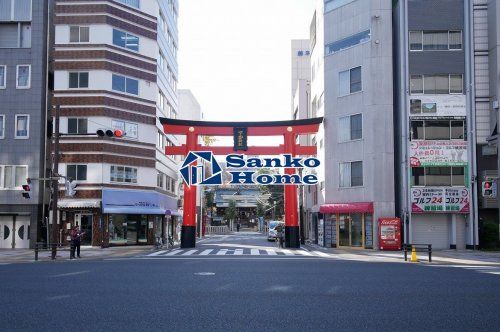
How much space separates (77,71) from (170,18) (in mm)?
16783

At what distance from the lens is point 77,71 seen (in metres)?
43.5

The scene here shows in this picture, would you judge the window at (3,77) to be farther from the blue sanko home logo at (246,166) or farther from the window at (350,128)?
the window at (350,128)

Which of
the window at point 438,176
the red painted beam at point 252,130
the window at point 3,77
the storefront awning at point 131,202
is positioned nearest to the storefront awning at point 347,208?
the window at point 438,176

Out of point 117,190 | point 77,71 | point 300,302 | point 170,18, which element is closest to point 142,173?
point 117,190

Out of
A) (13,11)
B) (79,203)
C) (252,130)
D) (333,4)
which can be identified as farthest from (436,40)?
(13,11)

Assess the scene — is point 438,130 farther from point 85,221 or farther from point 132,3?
point 85,221

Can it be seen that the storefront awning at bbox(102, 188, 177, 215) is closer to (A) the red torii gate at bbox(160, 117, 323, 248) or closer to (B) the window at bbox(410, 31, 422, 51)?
(A) the red torii gate at bbox(160, 117, 323, 248)

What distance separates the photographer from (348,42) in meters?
41.3

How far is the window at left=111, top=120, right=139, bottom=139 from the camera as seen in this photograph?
4381cm

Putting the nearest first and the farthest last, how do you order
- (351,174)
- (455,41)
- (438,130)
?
(438,130)
(455,41)
(351,174)

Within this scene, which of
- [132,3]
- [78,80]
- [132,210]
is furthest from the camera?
[132,3]

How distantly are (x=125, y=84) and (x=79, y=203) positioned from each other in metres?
10.5

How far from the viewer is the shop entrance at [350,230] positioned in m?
39.4

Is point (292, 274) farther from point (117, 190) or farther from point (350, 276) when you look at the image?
point (117, 190)
